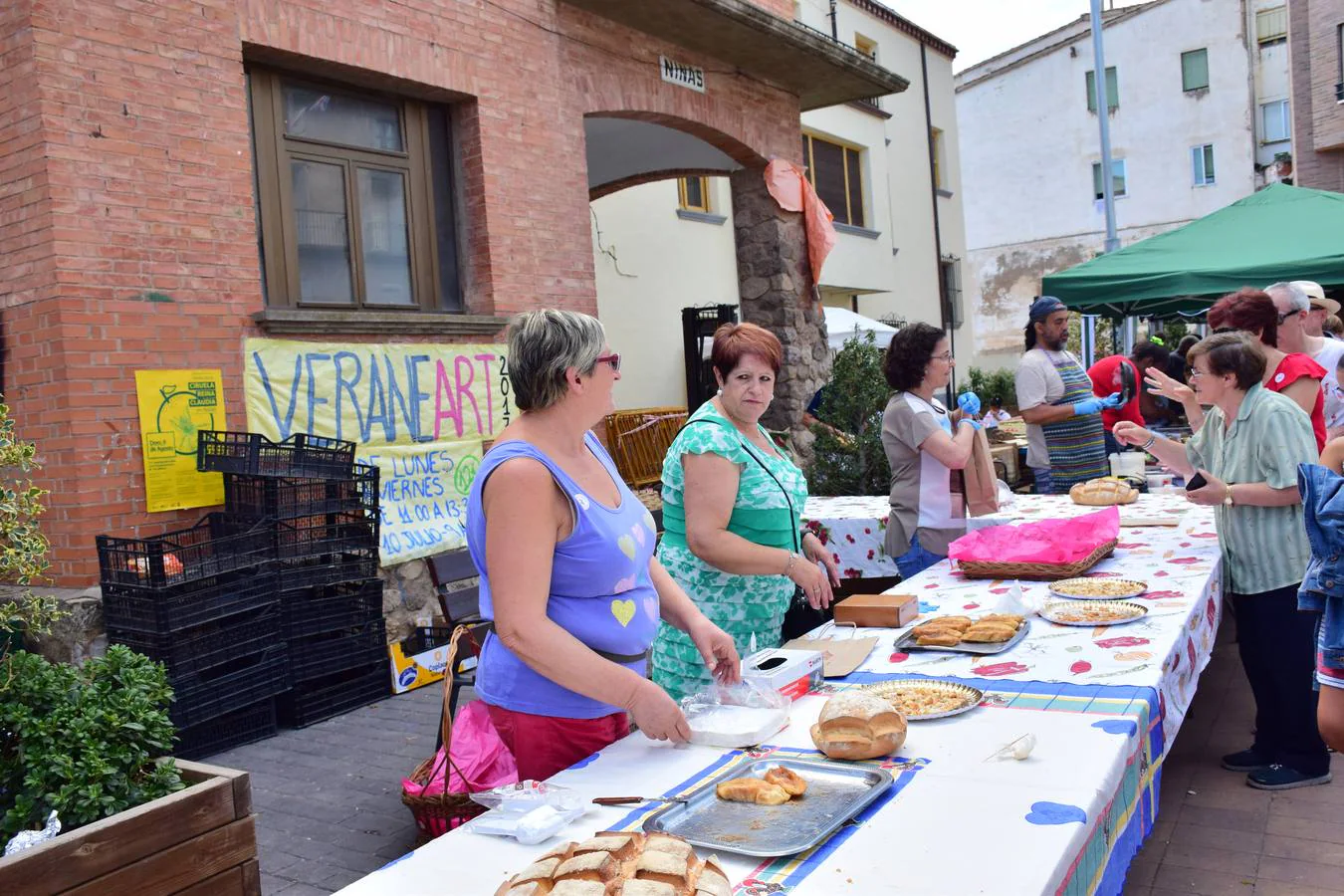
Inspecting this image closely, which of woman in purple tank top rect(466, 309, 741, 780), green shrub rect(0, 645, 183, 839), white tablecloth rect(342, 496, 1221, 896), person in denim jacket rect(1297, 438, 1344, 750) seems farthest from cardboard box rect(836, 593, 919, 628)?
green shrub rect(0, 645, 183, 839)

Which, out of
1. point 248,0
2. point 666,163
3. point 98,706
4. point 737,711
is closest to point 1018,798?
point 737,711

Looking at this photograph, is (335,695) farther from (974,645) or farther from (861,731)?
(861,731)

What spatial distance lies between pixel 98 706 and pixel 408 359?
4350 millimetres

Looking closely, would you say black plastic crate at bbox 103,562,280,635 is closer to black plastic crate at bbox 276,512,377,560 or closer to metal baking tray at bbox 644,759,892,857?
black plastic crate at bbox 276,512,377,560

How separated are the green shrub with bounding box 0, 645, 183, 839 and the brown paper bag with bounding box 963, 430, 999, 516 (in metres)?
3.50

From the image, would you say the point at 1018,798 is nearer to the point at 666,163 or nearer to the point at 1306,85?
the point at 666,163

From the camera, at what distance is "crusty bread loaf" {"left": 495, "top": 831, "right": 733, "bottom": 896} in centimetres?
151

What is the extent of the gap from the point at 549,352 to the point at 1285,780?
12.0 feet

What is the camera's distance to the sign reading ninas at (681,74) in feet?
32.0

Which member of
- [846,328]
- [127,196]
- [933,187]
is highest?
[933,187]

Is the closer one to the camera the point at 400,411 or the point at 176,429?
the point at 176,429

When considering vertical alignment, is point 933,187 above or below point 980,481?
above

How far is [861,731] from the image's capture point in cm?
224

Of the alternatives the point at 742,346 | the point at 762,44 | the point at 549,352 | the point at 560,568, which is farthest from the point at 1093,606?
the point at 762,44
